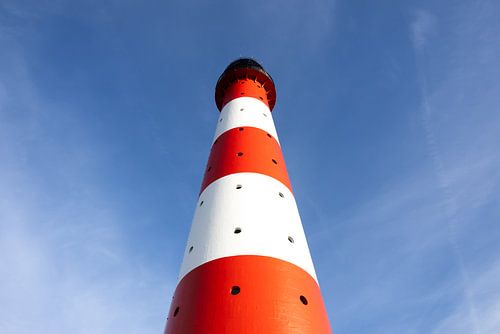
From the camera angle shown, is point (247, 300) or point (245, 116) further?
point (245, 116)

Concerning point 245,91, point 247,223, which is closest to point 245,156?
point 247,223

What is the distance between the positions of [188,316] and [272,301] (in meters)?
1.82

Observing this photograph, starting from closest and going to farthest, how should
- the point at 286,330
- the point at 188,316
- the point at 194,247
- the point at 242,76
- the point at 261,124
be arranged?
the point at 286,330
the point at 188,316
the point at 194,247
the point at 261,124
the point at 242,76

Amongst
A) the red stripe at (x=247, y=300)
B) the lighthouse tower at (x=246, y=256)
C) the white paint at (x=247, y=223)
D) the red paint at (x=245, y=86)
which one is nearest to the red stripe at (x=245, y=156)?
the lighthouse tower at (x=246, y=256)

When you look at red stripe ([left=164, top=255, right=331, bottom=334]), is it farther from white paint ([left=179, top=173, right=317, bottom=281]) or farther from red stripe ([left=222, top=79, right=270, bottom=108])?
red stripe ([left=222, top=79, right=270, bottom=108])

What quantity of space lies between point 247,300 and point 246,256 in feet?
3.84

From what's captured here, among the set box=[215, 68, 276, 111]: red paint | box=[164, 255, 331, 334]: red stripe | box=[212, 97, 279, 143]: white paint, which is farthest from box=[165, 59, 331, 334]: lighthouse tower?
box=[215, 68, 276, 111]: red paint

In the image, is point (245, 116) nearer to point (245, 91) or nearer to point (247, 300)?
point (245, 91)

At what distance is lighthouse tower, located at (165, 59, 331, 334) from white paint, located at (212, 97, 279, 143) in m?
0.79

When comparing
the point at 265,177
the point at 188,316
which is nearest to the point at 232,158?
the point at 265,177

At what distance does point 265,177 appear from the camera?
11.6m

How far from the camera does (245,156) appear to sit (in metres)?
12.4

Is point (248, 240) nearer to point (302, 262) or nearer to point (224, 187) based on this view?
point (302, 262)

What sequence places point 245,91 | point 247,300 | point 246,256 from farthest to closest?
point 245,91 < point 246,256 < point 247,300
